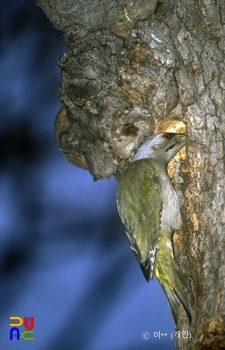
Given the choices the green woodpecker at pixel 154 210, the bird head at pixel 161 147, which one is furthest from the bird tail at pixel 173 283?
the bird head at pixel 161 147

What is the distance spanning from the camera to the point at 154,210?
2980mm

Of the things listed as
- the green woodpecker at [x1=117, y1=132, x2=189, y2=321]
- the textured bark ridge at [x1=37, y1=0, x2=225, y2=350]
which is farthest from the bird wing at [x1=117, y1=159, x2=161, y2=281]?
the textured bark ridge at [x1=37, y1=0, x2=225, y2=350]

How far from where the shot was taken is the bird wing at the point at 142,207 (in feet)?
9.42

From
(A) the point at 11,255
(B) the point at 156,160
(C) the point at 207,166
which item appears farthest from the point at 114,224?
→ (C) the point at 207,166

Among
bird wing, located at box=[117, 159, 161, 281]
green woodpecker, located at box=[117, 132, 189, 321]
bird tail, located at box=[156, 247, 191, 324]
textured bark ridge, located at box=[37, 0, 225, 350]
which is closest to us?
textured bark ridge, located at box=[37, 0, 225, 350]

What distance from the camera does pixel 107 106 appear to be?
3.00 m

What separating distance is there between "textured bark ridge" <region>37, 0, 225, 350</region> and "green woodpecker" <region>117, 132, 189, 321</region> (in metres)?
0.07

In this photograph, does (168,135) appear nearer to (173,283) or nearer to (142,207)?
(142,207)

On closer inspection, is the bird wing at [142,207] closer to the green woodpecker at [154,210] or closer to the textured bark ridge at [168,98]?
the green woodpecker at [154,210]

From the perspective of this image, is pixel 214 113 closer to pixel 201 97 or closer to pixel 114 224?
pixel 201 97

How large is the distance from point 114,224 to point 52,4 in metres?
1.94

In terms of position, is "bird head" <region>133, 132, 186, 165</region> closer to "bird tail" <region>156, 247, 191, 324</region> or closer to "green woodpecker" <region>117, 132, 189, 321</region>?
"green woodpecker" <region>117, 132, 189, 321</region>

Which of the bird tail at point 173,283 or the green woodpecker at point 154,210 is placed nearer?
the bird tail at point 173,283

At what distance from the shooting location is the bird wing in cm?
287
